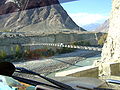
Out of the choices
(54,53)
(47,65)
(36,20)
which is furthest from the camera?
(36,20)

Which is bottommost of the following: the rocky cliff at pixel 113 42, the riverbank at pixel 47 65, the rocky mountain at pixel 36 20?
the riverbank at pixel 47 65

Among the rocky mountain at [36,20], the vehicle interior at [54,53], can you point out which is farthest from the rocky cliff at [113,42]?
the rocky mountain at [36,20]

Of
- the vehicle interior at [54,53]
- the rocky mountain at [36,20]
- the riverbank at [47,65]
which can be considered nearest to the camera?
the vehicle interior at [54,53]

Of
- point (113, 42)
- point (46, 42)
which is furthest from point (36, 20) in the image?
point (113, 42)

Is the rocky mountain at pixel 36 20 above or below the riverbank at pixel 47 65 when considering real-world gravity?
above

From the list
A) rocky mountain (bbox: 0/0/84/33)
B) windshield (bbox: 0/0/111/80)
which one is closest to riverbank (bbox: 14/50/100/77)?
windshield (bbox: 0/0/111/80)

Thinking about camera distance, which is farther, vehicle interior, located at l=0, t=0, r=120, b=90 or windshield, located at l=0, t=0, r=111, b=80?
windshield, located at l=0, t=0, r=111, b=80

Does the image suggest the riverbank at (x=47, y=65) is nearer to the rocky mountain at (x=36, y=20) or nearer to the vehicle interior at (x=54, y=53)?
the vehicle interior at (x=54, y=53)

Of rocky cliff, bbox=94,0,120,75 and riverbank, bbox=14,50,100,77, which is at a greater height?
rocky cliff, bbox=94,0,120,75

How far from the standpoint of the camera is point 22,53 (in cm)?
1856

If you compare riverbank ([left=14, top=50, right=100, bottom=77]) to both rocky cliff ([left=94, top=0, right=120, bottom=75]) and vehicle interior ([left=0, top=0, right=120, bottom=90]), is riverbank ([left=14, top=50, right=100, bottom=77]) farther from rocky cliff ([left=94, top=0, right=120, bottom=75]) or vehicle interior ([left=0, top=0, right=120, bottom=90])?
rocky cliff ([left=94, top=0, right=120, bottom=75])

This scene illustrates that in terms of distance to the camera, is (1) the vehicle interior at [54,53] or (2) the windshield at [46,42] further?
(2) the windshield at [46,42]

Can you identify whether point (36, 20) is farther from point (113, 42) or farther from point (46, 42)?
point (113, 42)

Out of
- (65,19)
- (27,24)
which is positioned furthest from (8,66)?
(65,19)
